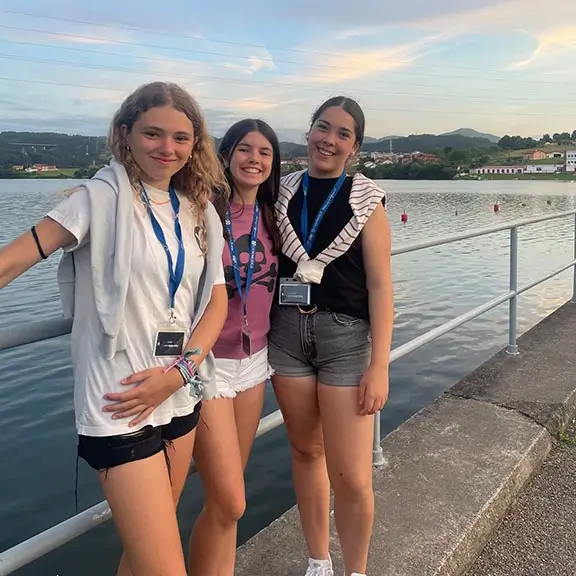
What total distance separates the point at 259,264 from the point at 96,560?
295cm

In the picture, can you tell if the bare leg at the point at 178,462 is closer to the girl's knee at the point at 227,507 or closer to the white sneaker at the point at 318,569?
the girl's knee at the point at 227,507

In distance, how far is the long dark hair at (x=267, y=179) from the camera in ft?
6.63

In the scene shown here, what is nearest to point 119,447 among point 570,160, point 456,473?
point 456,473

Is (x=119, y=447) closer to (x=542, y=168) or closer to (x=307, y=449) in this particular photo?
(x=307, y=449)

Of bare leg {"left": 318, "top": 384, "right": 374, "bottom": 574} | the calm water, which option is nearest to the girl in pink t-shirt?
bare leg {"left": 318, "top": 384, "right": 374, "bottom": 574}

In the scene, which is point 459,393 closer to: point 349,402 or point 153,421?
point 349,402

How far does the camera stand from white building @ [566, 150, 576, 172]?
9956 centimetres

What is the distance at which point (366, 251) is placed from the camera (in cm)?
205

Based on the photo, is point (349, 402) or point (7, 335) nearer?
point (7, 335)

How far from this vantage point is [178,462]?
5.57 feet

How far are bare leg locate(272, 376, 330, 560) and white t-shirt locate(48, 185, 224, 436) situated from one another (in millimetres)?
592

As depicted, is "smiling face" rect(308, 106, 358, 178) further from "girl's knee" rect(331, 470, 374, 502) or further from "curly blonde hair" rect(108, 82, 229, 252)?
"girl's knee" rect(331, 470, 374, 502)

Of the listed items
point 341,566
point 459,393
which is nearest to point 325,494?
point 341,566

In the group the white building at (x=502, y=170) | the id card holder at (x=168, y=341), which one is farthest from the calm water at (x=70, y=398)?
the white building at (x=502, y=170)
